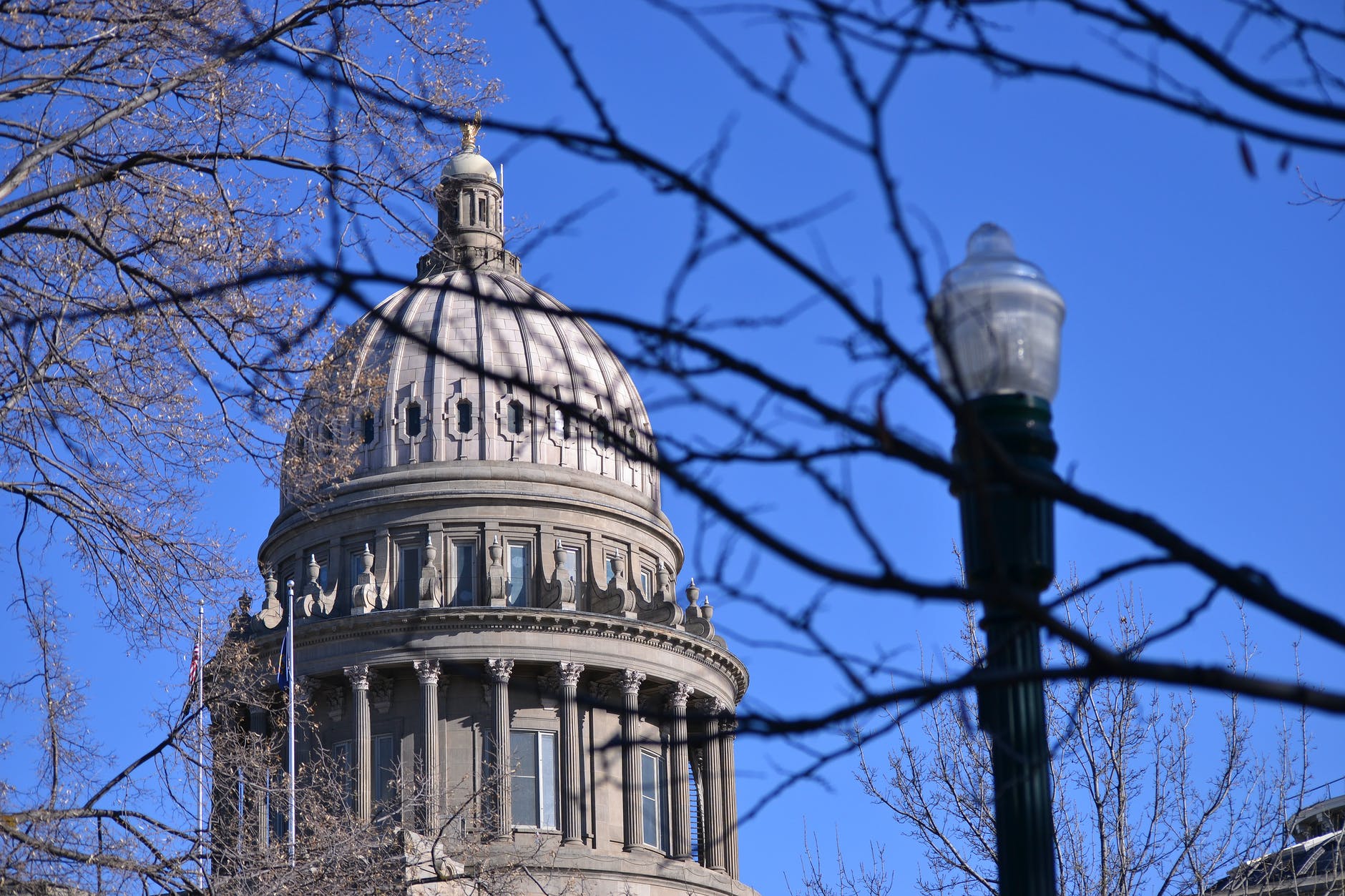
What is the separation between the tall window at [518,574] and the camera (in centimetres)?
6719

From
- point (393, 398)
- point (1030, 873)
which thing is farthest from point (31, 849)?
point (393, 398)

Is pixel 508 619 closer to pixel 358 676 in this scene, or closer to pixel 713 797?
pixel 358 676

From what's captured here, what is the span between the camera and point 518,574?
2677 inches

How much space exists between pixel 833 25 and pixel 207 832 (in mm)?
16305

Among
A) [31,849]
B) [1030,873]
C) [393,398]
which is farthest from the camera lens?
[393,398]

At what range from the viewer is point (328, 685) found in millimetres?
66750

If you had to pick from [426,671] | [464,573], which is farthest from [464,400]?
[426,671]

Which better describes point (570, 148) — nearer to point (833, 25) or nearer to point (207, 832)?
point (833, 25)

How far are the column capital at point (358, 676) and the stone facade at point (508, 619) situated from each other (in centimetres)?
5

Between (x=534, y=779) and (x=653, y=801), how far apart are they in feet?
16.0

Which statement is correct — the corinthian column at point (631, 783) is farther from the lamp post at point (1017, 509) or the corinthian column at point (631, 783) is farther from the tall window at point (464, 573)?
the lamp post at point (1017, 509)

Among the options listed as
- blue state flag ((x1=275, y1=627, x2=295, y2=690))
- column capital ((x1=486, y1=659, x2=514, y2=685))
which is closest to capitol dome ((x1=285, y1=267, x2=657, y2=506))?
column capital ((x1=486, y1=659, x2=514, y2=685))

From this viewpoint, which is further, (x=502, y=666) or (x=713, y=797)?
(x=713, y=797)

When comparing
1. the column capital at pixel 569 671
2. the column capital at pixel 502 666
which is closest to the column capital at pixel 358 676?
the column capital at pixel 502 666
